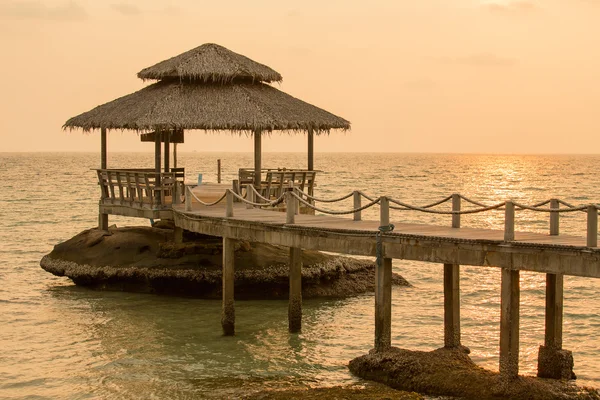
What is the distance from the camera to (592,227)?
14.7m

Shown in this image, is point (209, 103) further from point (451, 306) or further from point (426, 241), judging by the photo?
point (426, 241)

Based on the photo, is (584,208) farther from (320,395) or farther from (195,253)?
(195,253)

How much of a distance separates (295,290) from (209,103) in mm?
6949

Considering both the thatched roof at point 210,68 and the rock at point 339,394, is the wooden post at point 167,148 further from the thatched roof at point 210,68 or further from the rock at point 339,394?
the rock at point 339,394

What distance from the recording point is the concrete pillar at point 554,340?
16.8 metres

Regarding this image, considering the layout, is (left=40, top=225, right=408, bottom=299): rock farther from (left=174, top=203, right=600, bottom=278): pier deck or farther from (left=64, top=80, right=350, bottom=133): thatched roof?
(left=174, top=203, right=600, bottom=278): pier deck

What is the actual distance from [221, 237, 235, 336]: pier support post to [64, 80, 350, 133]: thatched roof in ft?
16.0

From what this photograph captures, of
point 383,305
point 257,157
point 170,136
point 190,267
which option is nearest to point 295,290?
point 383,305

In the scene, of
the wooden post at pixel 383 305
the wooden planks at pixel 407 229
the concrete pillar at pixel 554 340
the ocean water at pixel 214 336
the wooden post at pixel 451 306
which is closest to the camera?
the wooden planks at pixel 407 229

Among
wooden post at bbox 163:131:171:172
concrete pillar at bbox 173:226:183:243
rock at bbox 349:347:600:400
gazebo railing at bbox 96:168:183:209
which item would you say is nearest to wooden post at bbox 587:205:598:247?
rock at bbox 349:347:600:400

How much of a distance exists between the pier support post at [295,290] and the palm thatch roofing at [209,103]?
528 cm

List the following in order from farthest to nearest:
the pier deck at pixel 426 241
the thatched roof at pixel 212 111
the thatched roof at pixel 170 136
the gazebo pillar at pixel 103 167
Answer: the thatched roof at pixel 170 136 → the gazebo pillar at pixel 103 167 → the thatched roof at pixel 212 111 → the pier deck at pixel 426 241

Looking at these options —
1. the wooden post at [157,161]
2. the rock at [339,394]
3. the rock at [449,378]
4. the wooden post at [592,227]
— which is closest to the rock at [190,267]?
the wooden post at [157,161]

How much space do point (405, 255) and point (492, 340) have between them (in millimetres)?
5718
